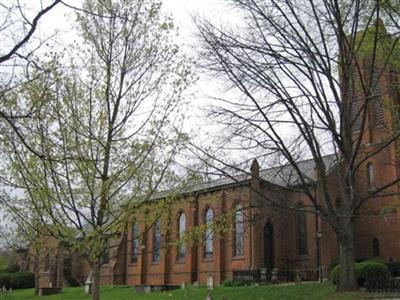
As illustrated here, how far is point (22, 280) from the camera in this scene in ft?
181

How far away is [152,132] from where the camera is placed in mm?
13984

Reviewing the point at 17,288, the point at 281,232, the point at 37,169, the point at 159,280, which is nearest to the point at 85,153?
the point at 37,169

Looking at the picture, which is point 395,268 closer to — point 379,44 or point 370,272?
point 370,272

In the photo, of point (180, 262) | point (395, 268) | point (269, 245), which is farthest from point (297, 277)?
point (180, 262)

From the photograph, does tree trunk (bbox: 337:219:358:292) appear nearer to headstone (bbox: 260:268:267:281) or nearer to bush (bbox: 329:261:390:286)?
bush (bbox: 329:261:390:286)

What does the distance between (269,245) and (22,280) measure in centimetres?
2875

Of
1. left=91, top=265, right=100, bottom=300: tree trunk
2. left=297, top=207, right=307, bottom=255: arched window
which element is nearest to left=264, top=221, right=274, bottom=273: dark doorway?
left=297, top=207, right=307, bottom=255: arched window

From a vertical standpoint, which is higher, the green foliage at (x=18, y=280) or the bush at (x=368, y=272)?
the bush at (x=368, y=272)

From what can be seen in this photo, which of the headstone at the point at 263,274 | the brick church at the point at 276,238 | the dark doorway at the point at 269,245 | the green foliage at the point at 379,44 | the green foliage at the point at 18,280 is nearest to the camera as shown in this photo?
the green foliage at the point at 379,44

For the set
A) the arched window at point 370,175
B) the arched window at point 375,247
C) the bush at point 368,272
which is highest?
the arched window at point 370,175

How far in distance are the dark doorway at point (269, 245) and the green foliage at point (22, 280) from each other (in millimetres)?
28294

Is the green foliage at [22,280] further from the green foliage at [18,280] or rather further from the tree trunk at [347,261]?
the tree trunk at [347,261]

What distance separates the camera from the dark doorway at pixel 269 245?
39369 mm

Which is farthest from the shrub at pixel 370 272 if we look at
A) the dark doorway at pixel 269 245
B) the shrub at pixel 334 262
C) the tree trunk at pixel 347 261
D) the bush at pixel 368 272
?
the dark doorway at pixel 269 245
